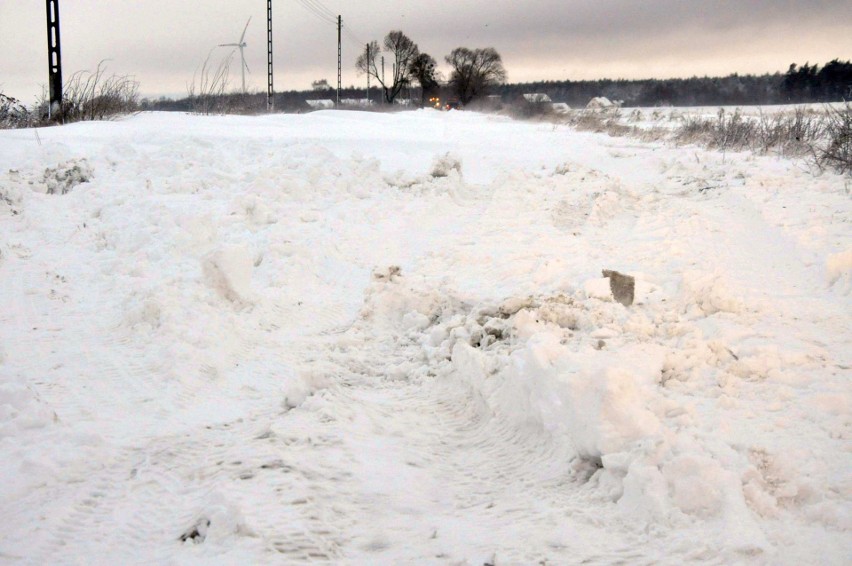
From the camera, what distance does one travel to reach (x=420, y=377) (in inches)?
159

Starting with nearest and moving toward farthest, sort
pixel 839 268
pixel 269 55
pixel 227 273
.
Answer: pixel 839 268, pixel 227 273, pixel 269 55

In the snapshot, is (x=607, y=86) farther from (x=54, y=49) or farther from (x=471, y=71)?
(x=54, y=49)

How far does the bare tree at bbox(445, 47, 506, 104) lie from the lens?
180 ft

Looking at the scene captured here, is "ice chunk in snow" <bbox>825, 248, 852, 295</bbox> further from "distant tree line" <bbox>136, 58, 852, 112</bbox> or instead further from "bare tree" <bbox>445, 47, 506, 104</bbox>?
"bare tree" <bbox>445, 47, 506, 104</bbox>

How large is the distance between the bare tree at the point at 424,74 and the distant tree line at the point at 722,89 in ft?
20.6

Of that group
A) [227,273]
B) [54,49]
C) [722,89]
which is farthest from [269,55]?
[722,89]

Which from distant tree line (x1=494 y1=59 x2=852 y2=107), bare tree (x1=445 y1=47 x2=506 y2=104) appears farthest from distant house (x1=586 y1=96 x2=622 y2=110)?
bare tree (x1=445 y1=47 x2=506 y2=104)

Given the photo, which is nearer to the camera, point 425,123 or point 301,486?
point 301,486

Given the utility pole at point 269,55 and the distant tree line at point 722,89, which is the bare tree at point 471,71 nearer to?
the distant tree line at point 722,89

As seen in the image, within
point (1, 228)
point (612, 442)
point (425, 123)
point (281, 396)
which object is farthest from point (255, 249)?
point (425, 123)

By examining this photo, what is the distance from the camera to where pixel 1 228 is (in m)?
6.60

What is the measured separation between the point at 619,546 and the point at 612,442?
1.72 ft

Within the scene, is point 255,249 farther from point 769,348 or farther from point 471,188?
point 769,348

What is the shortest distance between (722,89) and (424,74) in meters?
22.7
